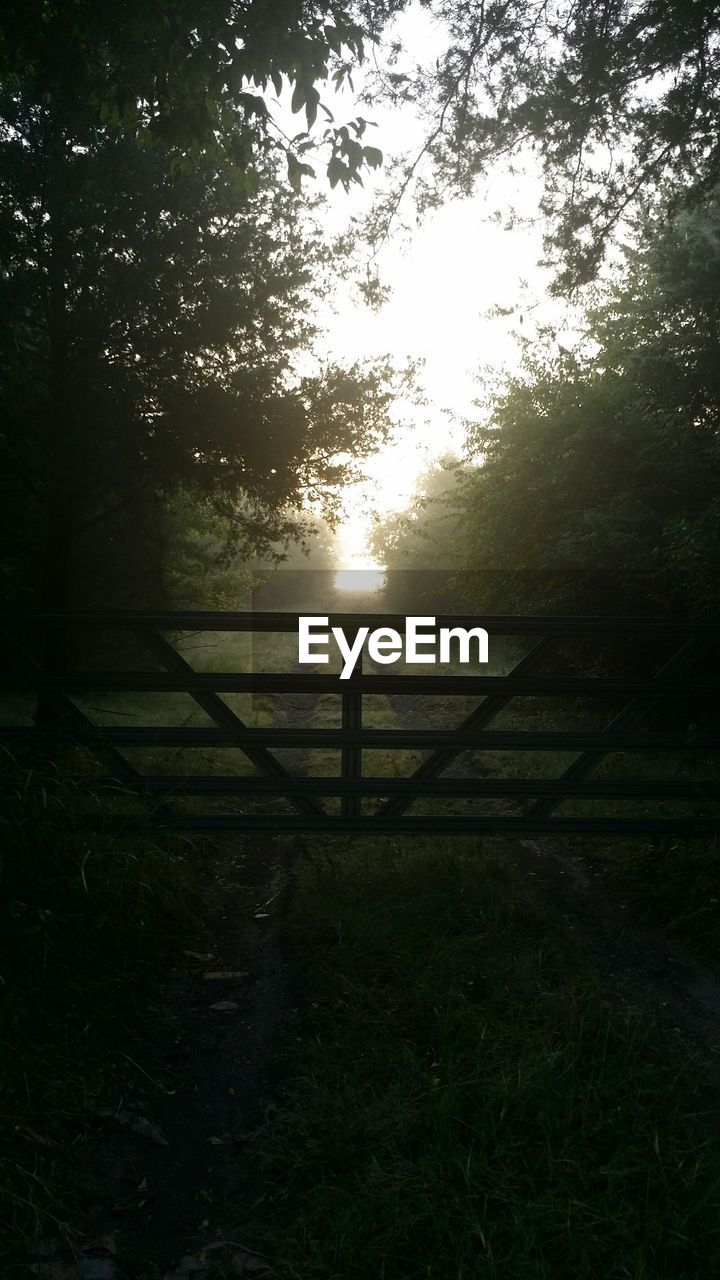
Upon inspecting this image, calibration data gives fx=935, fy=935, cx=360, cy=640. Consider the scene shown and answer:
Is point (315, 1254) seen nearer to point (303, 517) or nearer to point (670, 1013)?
point (670, 1013)

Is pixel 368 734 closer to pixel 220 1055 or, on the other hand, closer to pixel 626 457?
pixel 220 1055

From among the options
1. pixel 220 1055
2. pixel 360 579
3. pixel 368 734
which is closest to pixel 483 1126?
pixel 220 1055

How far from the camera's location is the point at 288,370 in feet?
53.4

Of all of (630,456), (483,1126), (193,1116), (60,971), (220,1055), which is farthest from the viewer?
(630,456)

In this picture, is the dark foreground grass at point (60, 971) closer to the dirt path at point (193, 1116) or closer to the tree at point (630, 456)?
the dirt path at point (193, 1116)

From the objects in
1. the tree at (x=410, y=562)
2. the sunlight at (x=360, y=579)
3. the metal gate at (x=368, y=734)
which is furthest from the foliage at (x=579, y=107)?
the sunlight at (x=360, y=579)

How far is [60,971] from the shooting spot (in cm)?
457

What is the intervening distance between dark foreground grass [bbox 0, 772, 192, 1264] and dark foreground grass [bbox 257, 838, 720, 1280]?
0.82 metres

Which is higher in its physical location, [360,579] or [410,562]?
[360,579]

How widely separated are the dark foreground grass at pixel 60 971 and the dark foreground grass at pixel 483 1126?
818 mm

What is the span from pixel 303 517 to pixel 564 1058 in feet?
53.0

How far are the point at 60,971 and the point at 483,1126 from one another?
7.26 feet

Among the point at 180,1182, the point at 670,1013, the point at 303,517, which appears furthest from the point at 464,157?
the point at 303,517

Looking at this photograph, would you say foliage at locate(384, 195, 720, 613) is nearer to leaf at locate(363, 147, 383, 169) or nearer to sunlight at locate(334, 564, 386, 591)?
leaf at locate(363, 147, 383, 169)
